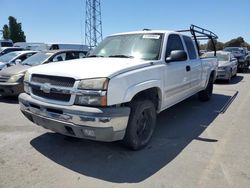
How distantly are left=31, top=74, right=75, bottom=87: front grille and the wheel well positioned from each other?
42.9 inches

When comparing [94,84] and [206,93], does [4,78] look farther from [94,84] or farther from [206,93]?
[206,93]

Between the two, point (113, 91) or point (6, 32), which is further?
point (6, 32)

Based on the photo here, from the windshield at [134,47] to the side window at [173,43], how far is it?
24 centimetres

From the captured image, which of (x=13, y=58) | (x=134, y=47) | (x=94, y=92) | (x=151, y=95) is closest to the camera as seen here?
(x=94, y=92)

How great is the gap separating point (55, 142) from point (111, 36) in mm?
2637

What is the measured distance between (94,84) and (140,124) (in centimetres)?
121

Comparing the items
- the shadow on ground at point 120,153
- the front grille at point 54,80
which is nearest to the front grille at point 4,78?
the shadow on ground at point 120,153

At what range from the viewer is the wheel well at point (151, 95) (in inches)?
167

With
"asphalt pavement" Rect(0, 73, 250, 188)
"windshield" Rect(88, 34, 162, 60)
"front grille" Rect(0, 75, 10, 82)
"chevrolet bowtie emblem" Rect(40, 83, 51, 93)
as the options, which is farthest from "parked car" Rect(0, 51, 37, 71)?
"chevrolet bowtie emblem" Rect(40, 83, 51, 93)

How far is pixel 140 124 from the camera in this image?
425cm

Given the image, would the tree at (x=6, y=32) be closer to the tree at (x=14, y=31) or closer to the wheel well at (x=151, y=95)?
the tree at (x=14, y=31)

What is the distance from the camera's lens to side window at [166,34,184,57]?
503cm

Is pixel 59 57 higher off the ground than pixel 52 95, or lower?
higher

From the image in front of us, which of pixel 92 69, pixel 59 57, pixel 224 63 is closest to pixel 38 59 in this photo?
pixel 59 57
